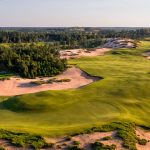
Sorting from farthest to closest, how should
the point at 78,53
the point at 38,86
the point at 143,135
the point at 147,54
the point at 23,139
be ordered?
the point at 78,53, the point at 147,54, the point at 38,86, the point at 143,135, the point at 23,139

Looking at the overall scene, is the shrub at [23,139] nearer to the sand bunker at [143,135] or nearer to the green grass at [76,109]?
the green grass at [76,109]

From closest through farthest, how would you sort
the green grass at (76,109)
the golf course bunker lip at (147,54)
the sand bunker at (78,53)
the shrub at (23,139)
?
the shrub at (23,139)
the green grass at (76,109)
the sand bunker at (78,53)
the golf course bunker lip at (147,54)

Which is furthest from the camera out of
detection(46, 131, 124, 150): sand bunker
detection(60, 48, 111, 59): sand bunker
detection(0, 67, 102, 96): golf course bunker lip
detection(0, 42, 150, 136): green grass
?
detection(60, 48, 111, 59): sand bunker

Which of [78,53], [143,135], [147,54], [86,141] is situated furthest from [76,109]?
[147,54]

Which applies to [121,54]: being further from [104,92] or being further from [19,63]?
[104,92]

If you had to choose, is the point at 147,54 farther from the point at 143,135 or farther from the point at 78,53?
the point at 143,135

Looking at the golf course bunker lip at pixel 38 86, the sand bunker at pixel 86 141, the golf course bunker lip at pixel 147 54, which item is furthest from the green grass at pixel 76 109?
the golf course bunker lip at pixel 147 54

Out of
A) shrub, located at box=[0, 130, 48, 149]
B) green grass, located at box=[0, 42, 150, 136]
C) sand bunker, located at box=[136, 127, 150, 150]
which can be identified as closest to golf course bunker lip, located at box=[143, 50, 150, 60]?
green grass, located at box=[0, 42, 150, 136]

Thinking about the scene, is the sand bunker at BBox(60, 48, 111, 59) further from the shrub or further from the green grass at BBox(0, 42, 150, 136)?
the shrub
